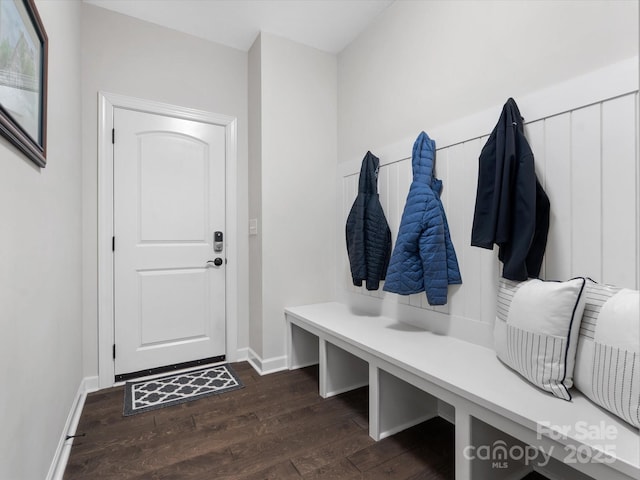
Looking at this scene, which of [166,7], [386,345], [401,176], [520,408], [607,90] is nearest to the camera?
[520,408]

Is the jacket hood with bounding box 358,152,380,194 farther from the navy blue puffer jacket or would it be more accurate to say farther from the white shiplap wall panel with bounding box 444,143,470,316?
the white shiplap wall panel with bounding box 444,143,470,316

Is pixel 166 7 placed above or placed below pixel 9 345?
above

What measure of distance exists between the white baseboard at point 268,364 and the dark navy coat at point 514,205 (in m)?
1.72

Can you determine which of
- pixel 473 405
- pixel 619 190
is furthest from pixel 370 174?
pixel 473 405

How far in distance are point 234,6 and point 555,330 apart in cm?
262

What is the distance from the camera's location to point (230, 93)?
269 centimetres

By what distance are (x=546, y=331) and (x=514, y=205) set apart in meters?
0.54

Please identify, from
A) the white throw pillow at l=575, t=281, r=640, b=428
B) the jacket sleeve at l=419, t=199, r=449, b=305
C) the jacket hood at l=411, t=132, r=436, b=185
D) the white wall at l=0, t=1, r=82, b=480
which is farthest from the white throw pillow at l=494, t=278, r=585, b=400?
the white wall at l=0, t=1, r=82, b=480

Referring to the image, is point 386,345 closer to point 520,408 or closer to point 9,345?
point 520,408

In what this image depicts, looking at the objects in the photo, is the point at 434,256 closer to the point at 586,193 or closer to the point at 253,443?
the point at 586,193

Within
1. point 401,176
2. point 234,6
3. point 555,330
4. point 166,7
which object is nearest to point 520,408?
point 555,330

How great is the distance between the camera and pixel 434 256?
1.68m

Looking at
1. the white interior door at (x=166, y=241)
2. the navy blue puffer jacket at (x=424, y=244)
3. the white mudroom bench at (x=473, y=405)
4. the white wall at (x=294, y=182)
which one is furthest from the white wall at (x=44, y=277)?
the navy blue puffer jacket at (x=424, y=244)

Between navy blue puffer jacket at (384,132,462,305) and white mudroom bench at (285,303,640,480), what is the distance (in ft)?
0.96
